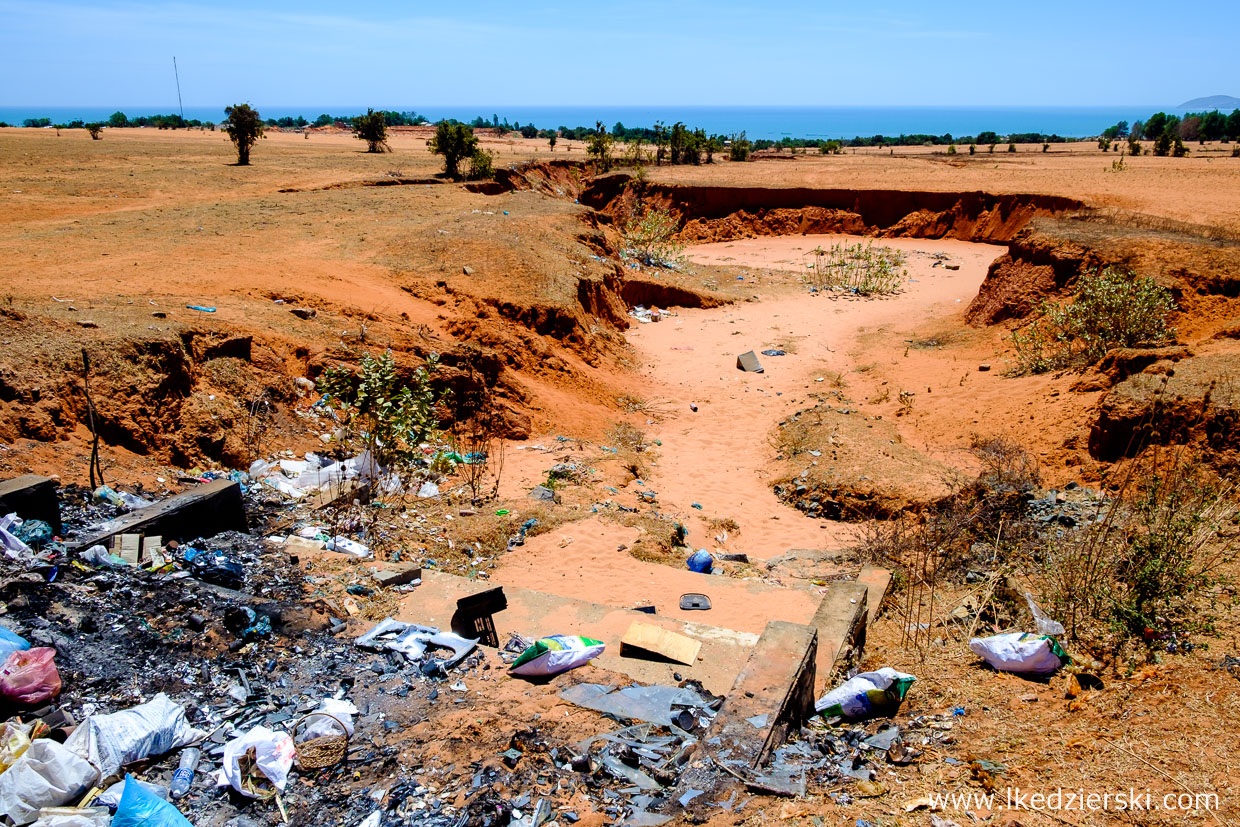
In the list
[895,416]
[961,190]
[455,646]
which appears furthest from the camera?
[961,190]

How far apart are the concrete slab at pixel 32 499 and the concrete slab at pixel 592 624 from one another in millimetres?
2218

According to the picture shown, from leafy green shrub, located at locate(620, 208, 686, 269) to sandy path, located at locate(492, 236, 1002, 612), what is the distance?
1.69 m

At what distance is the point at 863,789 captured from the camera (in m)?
3.22

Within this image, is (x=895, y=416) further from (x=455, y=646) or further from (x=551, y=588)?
(x=455, y=646)

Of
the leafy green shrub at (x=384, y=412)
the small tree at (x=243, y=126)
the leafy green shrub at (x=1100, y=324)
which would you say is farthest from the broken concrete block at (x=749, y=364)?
the small tree at (x=243, y=126)

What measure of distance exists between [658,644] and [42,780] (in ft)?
9.36

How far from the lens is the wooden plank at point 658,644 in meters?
4.46

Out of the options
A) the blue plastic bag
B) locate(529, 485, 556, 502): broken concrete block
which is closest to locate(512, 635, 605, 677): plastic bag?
the blue plastic bag

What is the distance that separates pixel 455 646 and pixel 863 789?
2.30 m

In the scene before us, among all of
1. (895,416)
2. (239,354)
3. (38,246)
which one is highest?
(38,246)

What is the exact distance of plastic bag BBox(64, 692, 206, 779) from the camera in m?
3.13

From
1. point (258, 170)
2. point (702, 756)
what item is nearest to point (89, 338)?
point (702, 756)

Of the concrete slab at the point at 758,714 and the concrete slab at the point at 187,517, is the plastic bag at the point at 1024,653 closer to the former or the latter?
the concrete slab at the point at 758,714

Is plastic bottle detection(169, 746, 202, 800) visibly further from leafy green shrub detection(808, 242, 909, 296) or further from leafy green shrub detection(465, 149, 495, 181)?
leafy green shrub detection(465, 149, 495, 181)
